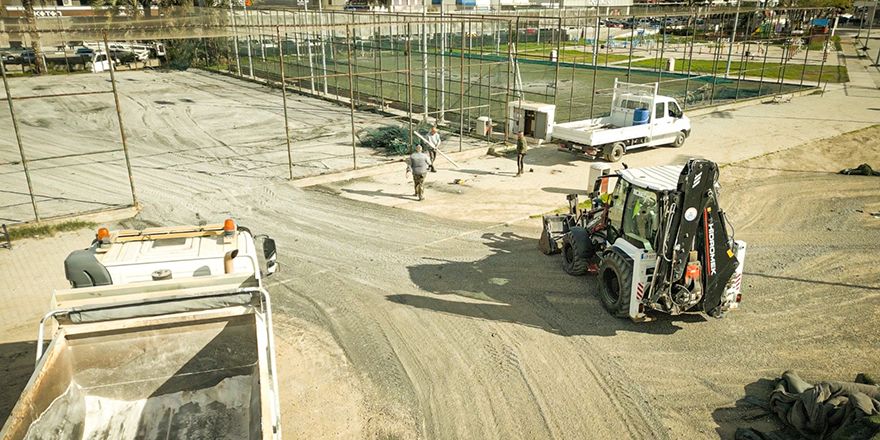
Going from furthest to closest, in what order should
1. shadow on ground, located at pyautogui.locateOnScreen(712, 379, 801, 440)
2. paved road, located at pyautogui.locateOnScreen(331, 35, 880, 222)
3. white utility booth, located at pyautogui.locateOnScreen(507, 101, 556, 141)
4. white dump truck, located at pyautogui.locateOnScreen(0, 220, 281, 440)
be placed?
white utility booth, located at pyautogui.locateOnScreen(507, 101, 556, 141) < paved road, located at pyautogui.locateOnScreen(331, 35, 880, 222) < shadow on ground, located at pyautogui.locateOnScreen(712, 379, 801, 440) < white dump truck, located at pyautogui.locateOnScreen(0, 220, 281, 440)

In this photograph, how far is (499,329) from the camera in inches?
384

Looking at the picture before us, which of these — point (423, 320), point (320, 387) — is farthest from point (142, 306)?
point (423, 320)

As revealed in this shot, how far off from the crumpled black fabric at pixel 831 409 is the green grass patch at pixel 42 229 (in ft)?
48.6

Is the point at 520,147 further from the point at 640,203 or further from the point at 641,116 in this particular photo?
the point at 640,203

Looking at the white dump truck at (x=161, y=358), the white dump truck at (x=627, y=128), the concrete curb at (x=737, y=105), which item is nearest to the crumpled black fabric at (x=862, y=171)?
the white dump truck at (x=627, y=128)

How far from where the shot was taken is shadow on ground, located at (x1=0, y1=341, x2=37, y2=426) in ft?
25.9

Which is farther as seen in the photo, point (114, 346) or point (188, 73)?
point (188, 73)

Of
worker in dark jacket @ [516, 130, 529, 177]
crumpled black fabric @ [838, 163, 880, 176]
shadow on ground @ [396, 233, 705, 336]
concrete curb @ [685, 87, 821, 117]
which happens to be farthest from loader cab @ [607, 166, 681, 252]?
concrete curb @ [685, 87, 821, 117]

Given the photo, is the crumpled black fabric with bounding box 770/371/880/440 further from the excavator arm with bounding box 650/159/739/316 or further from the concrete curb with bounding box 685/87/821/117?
the concrete curb with bounding box 685/87/821/117

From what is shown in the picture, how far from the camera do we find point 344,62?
38.3 meters

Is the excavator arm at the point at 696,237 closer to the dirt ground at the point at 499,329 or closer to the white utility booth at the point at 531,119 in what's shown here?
the dirt ground at the point at 499,329

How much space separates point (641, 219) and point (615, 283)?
4.00ft

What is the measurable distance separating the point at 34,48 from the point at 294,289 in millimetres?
35783

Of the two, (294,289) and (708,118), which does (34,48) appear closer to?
(294,289)
